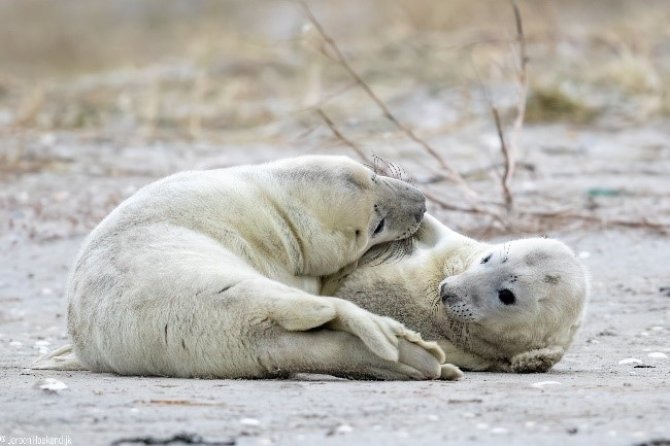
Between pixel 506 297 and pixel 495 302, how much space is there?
0.04 m

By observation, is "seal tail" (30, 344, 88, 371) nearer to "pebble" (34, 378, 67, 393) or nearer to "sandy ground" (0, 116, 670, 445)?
"sandy ground" (0, 116, 670, 445)

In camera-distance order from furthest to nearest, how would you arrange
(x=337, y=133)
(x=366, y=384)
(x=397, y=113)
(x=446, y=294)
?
1. (x=397, y=113)
2. (x=337, y=133)
3. (x=446, y=294)
4. (x=366, y=384)

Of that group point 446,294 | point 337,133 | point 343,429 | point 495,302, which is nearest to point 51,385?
point 343,429

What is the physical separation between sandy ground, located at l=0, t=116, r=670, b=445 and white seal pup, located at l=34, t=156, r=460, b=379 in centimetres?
9

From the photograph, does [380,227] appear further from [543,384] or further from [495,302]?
[543,384]

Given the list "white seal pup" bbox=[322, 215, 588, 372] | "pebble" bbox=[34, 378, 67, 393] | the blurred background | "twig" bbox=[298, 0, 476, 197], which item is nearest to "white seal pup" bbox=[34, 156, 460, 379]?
"white seal pup" bbox=[322, 215, 588, 372]

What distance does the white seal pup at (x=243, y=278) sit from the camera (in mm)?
4004

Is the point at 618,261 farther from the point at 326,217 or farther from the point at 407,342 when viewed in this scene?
the point at 407,342

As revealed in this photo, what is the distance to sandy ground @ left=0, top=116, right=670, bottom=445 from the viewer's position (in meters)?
3.33

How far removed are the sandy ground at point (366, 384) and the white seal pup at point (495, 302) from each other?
170mm

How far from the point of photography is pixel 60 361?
4781 millimetres

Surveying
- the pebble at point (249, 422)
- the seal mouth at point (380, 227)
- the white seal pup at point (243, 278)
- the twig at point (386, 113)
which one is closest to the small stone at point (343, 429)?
the pebble at point (249, 422)

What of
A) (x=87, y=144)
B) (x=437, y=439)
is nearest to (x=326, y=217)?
(x=437, y=439)

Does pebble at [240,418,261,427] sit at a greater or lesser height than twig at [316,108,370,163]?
greater
